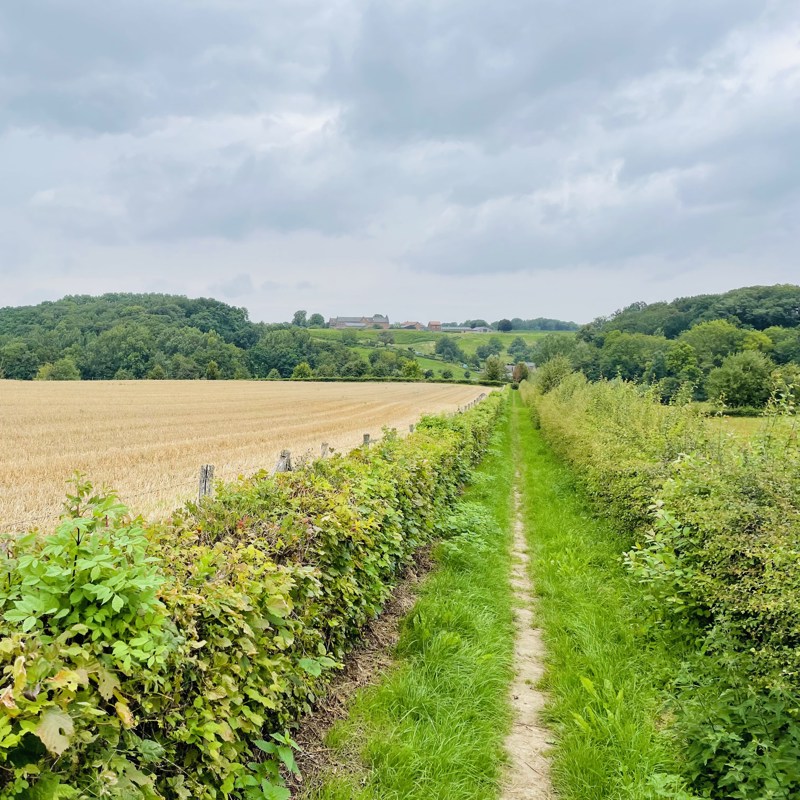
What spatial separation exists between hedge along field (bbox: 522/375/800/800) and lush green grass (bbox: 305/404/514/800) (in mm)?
1420

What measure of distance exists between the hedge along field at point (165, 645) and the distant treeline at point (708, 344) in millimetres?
27378

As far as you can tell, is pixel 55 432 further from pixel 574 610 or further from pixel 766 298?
pixel 766 298

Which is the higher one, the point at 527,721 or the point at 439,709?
the point at 439,709

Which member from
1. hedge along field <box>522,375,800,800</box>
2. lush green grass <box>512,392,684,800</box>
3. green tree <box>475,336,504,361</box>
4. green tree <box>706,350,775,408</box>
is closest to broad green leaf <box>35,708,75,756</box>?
lush green grass <box>512,392,684,800</box>

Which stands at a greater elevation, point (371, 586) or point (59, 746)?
point (59, 746)

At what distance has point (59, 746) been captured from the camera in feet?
5.56

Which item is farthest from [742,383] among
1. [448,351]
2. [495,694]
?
[448,351]

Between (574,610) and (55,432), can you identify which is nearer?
(574,610)

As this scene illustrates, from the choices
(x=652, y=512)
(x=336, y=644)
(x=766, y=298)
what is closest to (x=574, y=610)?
(x=652, y=512)

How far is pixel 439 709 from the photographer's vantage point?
4184mm

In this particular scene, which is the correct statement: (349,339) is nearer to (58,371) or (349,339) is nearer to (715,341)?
(58,371)

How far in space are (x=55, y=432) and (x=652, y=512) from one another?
2086 cm

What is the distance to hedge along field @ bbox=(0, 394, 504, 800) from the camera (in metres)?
1.88

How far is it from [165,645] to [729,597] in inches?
147
